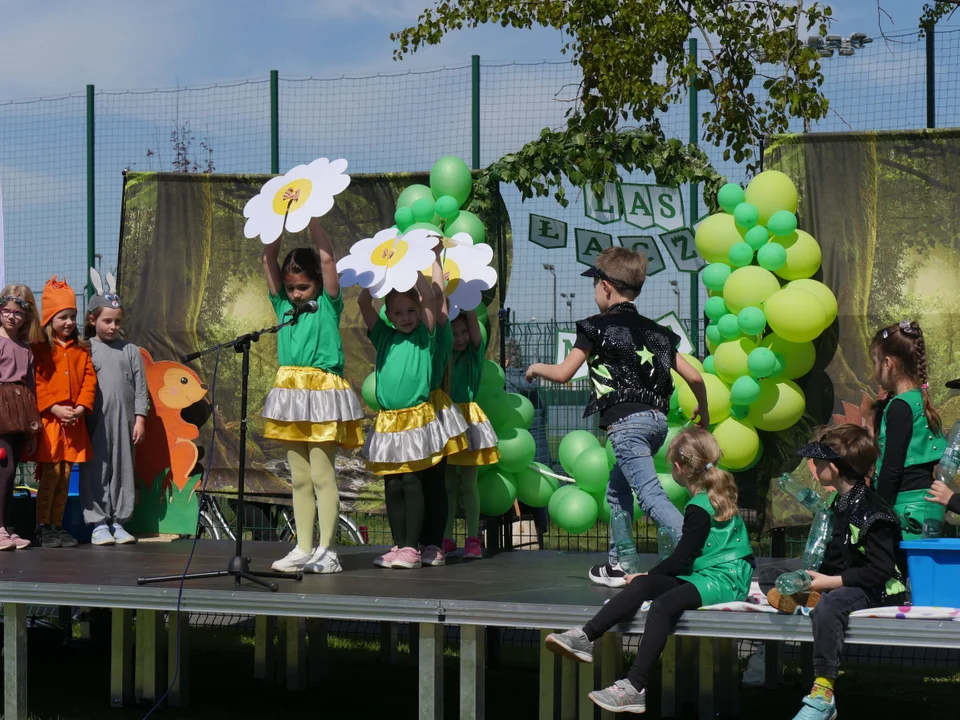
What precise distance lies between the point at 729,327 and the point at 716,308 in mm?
188

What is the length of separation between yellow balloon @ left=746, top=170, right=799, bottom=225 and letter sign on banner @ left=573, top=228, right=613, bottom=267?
976 mm

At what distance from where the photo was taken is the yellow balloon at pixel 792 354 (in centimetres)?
627

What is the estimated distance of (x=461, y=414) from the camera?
20.0 feet

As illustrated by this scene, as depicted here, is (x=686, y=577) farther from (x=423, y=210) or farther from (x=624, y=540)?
(x=423, y=210)

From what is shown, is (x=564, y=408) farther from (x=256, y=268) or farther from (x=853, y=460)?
(x=853, y=460)

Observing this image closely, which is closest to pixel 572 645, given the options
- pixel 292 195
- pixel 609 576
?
pixel 609 576

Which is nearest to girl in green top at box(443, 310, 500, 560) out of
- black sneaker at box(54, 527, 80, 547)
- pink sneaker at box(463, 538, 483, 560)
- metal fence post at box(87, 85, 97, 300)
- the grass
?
pink sneaker at box(463, 538, 483, 560)

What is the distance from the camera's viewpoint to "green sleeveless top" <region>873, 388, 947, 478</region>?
490 cm

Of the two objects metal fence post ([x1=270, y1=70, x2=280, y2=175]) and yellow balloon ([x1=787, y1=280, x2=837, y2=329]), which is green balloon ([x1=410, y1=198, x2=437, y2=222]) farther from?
metal fence post ([x1=270, y1=70, x2=280, y2=175])

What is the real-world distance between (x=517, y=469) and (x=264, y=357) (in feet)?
6.81

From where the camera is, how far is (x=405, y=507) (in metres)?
5.88

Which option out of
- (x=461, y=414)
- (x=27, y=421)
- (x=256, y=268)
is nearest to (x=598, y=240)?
(x=461, y=414)

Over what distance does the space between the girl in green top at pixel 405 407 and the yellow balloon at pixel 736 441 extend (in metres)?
1.41

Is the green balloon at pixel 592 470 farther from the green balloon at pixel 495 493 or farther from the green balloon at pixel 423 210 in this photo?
the green balloon at pixel 423 210
